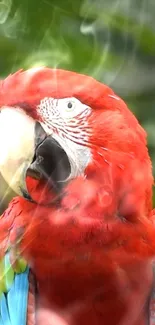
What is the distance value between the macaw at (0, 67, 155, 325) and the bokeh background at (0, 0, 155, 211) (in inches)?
1.0

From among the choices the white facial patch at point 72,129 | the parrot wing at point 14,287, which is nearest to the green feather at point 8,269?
the parrot wing at point 14,287

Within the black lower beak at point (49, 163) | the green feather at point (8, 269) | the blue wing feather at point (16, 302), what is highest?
the black lower beak at point (49, 163)

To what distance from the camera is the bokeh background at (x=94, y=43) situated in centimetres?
59

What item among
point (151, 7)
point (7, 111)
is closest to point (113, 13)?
point (151, 7)

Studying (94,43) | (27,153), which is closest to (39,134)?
(27,153)

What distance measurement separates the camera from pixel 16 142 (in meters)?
0.55

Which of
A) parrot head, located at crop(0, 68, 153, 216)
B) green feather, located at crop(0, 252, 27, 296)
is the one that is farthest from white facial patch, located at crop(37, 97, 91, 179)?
green feather, located at crop(0, 252, 27, 296)

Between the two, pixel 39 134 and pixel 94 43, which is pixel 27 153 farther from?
pixel 94 43

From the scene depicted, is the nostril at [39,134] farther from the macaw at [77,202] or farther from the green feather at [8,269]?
the green feather at [8,269]

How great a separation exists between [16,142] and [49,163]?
0.13 feet

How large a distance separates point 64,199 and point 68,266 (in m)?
0.07

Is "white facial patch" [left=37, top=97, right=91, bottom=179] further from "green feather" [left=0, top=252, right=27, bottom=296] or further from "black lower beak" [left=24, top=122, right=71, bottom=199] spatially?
"green feather" [left=0, top=252, right=27, bottom=296]

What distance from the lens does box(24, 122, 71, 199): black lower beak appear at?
548 mm

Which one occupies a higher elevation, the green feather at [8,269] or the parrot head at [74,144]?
the parrot head at [74,144]
